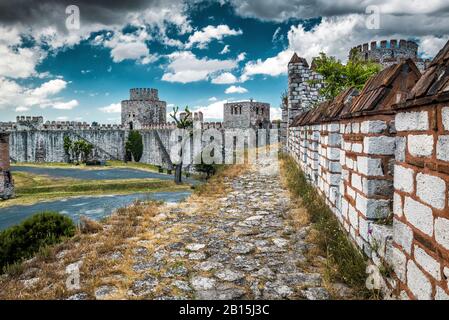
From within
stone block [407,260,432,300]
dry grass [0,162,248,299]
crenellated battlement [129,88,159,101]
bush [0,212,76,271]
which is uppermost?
crenellated battlement [129,88,159,101]

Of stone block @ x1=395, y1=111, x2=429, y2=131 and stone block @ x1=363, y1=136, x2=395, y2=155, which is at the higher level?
stone block @ x1=395, y1=111, x2=429, y2=131

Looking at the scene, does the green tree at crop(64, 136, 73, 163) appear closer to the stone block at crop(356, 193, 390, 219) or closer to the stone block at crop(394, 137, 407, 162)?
the stone block at crop(356, 193, 390, 219)

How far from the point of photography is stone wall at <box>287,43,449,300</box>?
2029 mm

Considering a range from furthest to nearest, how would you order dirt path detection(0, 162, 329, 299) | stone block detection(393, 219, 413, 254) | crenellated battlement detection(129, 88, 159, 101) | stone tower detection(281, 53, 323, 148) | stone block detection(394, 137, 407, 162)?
crenellated battlement detection(129, 88, 159, 101) → stone tower detection(281, 53, 323, 148) → dirt path detection(0, 162, 329, 299) → stone block detection(394, 137, 407, 162) → stone block detection(393, 219, 413, 254)

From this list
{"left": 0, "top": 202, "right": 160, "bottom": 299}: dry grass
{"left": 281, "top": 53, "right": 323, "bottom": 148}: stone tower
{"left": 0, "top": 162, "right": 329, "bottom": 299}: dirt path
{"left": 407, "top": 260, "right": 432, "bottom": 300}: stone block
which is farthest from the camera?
{"left": 281, "top": 53, "right": 323, "bottom": 148}: stone tower

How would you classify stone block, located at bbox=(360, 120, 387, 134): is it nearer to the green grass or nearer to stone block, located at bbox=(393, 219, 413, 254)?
stone block, located at bbox=(393, 219, 413, 254)

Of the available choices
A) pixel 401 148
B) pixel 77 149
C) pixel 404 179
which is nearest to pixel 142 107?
pixel 77 149

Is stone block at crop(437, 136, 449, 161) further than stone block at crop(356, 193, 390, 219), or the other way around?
stone block at crop(356, 193, 390, 219)

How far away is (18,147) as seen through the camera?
45.2 m

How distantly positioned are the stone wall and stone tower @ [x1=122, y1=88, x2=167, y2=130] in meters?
52.6

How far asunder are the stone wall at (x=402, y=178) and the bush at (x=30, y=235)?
15.8ft

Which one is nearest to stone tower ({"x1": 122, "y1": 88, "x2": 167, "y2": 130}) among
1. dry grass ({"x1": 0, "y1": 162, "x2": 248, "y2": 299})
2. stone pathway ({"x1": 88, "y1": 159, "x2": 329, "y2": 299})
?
dry grass ({"x1": 0, "y1": 162, "x2": 248, "y2": 299})

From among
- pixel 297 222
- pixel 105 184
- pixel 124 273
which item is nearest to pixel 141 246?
pixel 124 273
